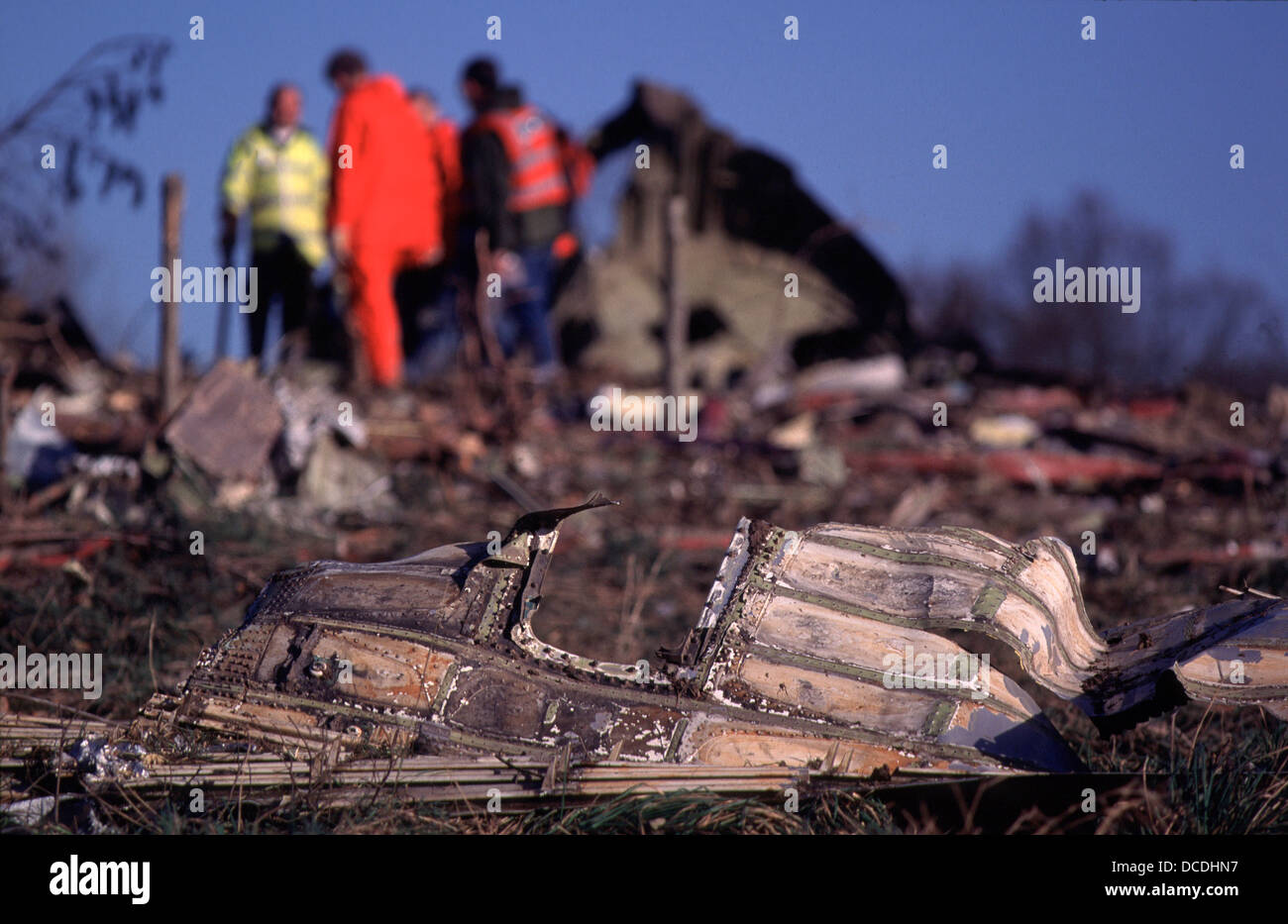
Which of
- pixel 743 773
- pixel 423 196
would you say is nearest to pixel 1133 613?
pixel 743 773

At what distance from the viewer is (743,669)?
2529 millimetres

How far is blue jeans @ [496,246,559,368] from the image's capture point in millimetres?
9430

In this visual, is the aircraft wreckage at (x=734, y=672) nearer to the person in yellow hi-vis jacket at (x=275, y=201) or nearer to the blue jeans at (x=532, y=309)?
the person in yellow hi-vis jacket at (x=275, y=201)

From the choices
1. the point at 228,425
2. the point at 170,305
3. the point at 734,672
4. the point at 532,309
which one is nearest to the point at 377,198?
the point at 532,309

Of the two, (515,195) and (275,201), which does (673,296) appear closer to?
(515,195)

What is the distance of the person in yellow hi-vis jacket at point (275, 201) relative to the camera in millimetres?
8859

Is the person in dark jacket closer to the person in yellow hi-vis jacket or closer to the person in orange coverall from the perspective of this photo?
the person in orange coverall

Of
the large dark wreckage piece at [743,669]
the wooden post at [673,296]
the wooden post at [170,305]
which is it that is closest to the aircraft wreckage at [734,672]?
the large dark wreckage piece at [743,669]

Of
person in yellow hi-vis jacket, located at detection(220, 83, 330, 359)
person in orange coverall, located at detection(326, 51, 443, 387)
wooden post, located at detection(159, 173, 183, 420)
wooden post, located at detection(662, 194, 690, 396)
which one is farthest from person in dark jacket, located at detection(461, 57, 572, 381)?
wooden post, located at detection(159, 173, 183, 420)

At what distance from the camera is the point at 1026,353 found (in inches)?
492

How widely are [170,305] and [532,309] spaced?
12.1 feet

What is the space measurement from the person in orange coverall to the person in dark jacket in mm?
369

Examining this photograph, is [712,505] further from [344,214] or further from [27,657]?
[344,214]

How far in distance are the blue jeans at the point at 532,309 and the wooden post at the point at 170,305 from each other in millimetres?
3326
